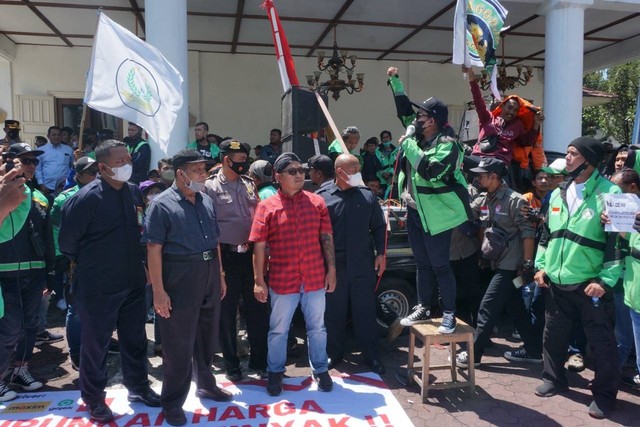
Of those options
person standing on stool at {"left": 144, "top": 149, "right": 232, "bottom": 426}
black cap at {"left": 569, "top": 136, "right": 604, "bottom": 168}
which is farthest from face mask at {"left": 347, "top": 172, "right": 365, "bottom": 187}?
black cap at {"left": 569, "top": 136, "right": 604, "bottom": 168}

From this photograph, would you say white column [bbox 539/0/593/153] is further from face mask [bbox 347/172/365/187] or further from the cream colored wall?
face mask [bbox 347/172/365/187]

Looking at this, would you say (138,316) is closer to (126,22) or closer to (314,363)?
(314,363)

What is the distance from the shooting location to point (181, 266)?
3531 millimetres

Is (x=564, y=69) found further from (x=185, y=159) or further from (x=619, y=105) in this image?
(x=619, y=105)

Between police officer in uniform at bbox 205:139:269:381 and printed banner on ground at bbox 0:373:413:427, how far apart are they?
18.8 inches

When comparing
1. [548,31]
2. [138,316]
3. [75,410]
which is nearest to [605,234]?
[138,316]

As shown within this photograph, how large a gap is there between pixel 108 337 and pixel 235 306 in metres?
1.10

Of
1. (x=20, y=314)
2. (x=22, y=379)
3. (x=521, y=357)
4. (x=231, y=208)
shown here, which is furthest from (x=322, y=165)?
(x=22, y=379)

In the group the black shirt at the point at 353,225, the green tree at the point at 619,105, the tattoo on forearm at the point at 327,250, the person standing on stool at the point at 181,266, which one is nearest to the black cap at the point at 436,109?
the black shirt at the point at 353,225

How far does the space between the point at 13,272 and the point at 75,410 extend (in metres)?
1.22

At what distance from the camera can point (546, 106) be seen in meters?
8.66

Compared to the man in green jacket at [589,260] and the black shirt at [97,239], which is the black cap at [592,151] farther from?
the black shirt at [97,239]

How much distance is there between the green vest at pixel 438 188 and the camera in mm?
3908

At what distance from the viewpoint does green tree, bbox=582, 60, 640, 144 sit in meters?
18.5
